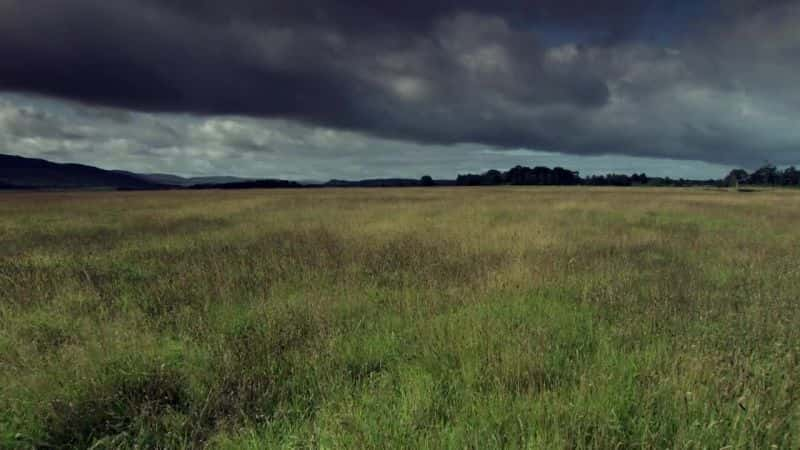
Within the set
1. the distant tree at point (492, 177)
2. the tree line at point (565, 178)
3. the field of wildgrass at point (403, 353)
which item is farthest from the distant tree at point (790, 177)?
the field of wildgrass at point (403, 353)

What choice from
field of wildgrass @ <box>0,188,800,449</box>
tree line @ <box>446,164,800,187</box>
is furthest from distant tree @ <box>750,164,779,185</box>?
field of wildgrass @ <box>0,188,800,449</box>

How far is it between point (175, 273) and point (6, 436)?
4.82 metres

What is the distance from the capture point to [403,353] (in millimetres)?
3820

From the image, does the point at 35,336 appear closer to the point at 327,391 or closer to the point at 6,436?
the point at 6,436

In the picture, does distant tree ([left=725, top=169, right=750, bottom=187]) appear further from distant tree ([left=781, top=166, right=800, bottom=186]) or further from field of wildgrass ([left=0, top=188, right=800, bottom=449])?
field of wildgrass ([left=0, top=188, right=800, bottom=449])

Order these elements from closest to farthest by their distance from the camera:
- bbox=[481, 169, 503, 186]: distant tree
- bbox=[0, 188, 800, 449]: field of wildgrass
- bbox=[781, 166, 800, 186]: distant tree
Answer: bbox=[0, 188, 800, 449]: field of wildgrass < bbox=[781, 166, 800, 186]: distant tree < bbox=[481, 169, 503, 186]: distant tree

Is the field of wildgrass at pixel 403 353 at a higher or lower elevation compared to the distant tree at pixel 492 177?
lower

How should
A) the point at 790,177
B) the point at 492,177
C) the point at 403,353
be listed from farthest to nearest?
1. the point at 492,177
2. the point at 790,177
3. the point at 403,353

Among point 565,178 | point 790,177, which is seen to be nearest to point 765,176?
point 790,177

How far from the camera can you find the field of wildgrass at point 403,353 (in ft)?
8.64

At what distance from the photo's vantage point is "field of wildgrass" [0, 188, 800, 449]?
263cm

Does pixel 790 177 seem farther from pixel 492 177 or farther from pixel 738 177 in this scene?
pixel 492 177

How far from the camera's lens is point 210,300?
5.66 metres

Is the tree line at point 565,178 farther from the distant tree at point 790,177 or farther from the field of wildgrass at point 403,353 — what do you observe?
the field of wildgrass at point 403,353
